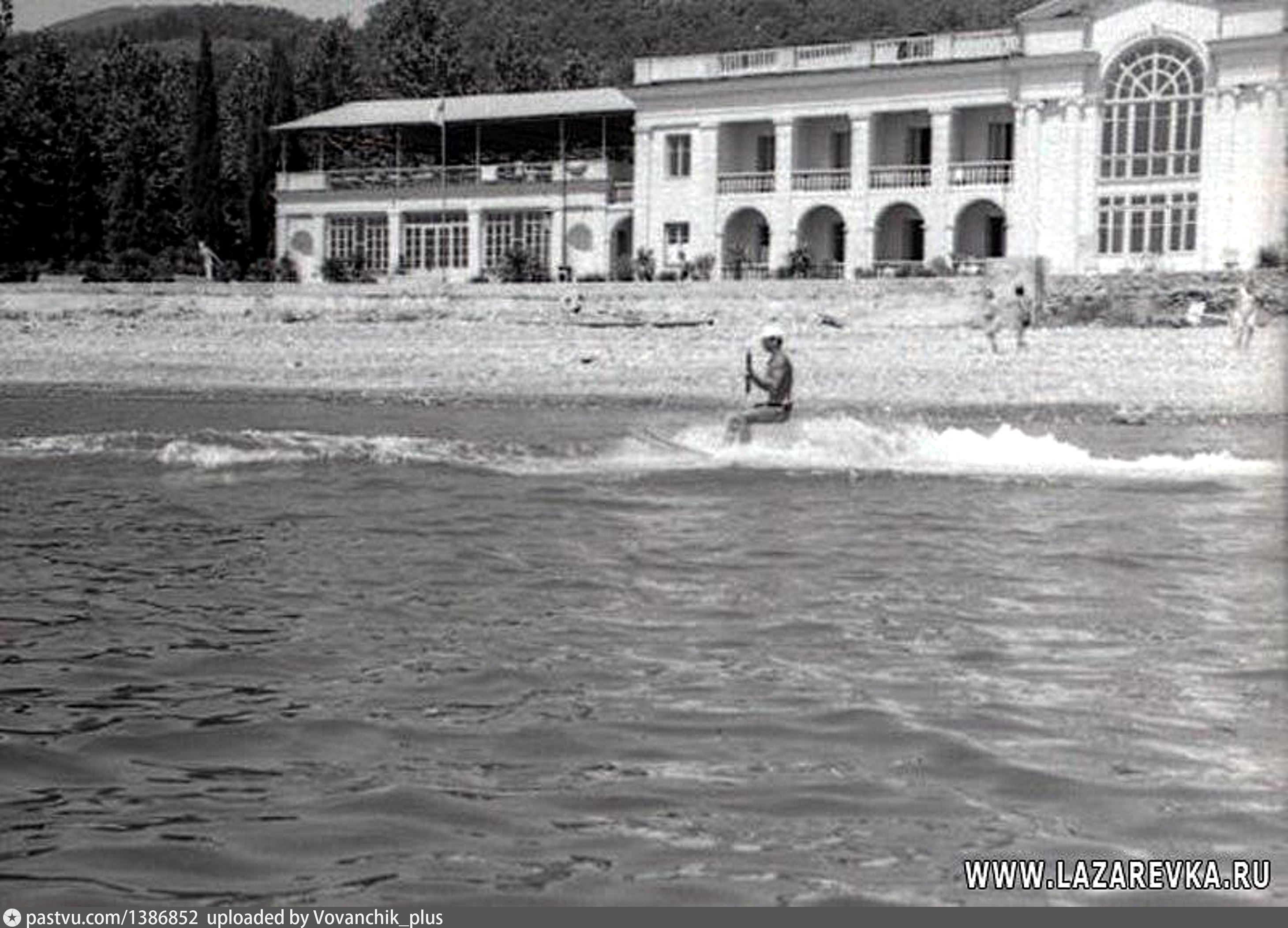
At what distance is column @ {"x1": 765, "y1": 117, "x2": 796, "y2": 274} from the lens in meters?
55.4

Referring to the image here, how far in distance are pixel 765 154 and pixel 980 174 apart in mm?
8568

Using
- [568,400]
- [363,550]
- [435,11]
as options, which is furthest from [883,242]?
[363,550]

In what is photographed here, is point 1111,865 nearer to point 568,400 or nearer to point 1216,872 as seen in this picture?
point 1216,872

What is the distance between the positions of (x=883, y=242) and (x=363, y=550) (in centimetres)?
4402

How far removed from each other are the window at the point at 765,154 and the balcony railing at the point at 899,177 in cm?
459

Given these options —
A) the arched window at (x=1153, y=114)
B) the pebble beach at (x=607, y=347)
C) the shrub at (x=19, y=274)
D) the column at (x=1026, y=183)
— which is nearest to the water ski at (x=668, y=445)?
the pebble beach at (x=607, y=347)

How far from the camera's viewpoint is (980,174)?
2061 inches

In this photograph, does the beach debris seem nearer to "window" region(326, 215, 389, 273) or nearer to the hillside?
"window" region(326, 215, 389, 273)

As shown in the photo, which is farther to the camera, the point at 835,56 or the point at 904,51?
the point at 835,56

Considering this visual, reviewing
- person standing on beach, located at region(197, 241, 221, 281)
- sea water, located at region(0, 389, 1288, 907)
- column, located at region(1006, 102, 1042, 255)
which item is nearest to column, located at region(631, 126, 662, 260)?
A: column, located at region(1006, 102, 1042, 255)

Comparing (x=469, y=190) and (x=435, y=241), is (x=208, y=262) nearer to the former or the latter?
(x=435, y=241)

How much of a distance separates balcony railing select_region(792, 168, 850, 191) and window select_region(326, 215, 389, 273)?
16.5m

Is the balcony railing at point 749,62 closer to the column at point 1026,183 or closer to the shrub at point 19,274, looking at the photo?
the column at point 1026,183

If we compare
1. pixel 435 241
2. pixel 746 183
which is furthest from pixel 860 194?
pixel 435 241
